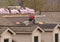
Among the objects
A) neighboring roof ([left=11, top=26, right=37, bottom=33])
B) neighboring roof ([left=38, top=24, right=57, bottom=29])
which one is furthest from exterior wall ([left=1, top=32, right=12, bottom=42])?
neighboring roof ([left=38, top=24, right=57, bottom=29])

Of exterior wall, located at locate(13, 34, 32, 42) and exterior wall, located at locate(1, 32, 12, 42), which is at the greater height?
exterior wall, located at locate(1, 32, 12, 42)

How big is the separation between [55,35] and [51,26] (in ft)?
2.82

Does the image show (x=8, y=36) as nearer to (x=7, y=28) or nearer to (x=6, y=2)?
(x=7, y=28)

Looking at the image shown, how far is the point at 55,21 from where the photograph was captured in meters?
A: 30.2

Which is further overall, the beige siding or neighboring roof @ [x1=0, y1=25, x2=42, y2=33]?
the beige siding

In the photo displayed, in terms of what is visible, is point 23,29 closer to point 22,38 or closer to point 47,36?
point 22,38

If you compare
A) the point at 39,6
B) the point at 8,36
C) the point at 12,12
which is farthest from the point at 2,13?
the point at 39,6

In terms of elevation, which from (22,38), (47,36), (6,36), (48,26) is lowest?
(47,36)

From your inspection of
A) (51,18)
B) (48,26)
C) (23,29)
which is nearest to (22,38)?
(23,29)

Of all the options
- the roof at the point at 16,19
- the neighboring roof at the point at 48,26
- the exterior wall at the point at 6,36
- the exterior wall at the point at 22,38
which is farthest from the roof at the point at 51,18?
the exterior wall at the point at 6,36

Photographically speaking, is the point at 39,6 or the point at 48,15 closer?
the point at 48,15

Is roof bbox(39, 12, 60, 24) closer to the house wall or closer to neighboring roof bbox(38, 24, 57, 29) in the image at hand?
neighboring roof bbox(38, 24, 57, 29)

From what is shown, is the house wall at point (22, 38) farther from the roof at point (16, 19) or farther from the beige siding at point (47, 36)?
the roof at point (16, 19)

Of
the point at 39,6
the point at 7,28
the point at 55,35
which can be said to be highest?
the point at 7,28
